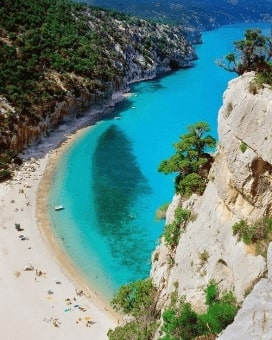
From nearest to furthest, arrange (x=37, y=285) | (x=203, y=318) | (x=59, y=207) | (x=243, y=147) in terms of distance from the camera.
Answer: (x=203, y=318), (x=243, y=147), (x=37, y=285), (x=59, y=207)

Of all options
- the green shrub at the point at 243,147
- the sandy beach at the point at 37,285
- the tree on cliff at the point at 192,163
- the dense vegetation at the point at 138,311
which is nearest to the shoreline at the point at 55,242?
the sandy beach at the point at 37,285

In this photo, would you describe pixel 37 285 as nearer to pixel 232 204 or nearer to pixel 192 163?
pixel 192 163

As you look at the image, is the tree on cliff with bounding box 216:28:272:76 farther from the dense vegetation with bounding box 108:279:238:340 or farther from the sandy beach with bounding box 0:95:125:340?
the sandy beach with bounding box 0:95:125:340

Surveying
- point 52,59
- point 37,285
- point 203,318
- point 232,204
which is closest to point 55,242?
point 37,285

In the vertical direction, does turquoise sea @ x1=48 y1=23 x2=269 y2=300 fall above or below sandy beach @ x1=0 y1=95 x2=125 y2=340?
below

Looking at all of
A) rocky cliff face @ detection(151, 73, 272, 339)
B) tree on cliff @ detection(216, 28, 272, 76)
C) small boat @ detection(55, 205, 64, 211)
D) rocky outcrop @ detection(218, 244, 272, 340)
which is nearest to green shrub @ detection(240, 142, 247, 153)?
rocky cliff face @ detection(151, 73, 272, 339)
